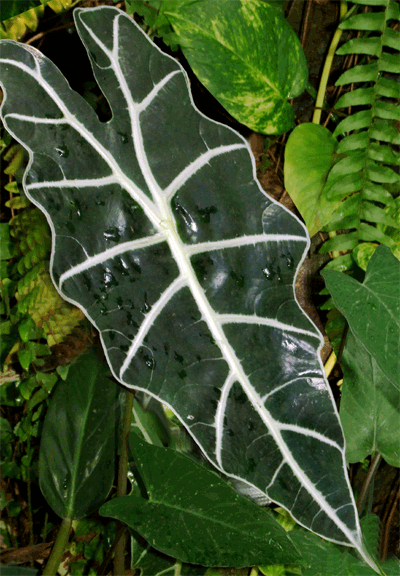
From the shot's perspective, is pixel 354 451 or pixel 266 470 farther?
pixel 354 451

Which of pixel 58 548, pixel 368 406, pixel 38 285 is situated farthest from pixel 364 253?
pixel 58 548

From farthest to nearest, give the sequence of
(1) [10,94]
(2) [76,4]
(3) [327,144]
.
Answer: (3) [327,144], (2) [76,4], (1) [10,94]

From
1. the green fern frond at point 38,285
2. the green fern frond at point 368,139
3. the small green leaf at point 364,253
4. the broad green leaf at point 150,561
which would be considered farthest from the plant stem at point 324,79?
the broad green leaf at point 150,561

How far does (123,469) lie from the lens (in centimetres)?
95

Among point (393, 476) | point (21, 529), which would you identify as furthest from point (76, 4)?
point (393, 476)

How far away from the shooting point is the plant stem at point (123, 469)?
94 centimetres

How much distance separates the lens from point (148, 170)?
81 cm

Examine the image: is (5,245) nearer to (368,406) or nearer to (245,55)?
(245,55)

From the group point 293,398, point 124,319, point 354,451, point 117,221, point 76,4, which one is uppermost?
point 76,4

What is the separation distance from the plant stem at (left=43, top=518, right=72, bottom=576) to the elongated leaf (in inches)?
23.8

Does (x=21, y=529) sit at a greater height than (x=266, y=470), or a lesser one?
lesser

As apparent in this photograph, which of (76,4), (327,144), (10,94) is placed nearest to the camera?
(10,94)

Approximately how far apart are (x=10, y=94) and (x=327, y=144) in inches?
24.8

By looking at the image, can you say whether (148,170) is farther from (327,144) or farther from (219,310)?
(327,144)
